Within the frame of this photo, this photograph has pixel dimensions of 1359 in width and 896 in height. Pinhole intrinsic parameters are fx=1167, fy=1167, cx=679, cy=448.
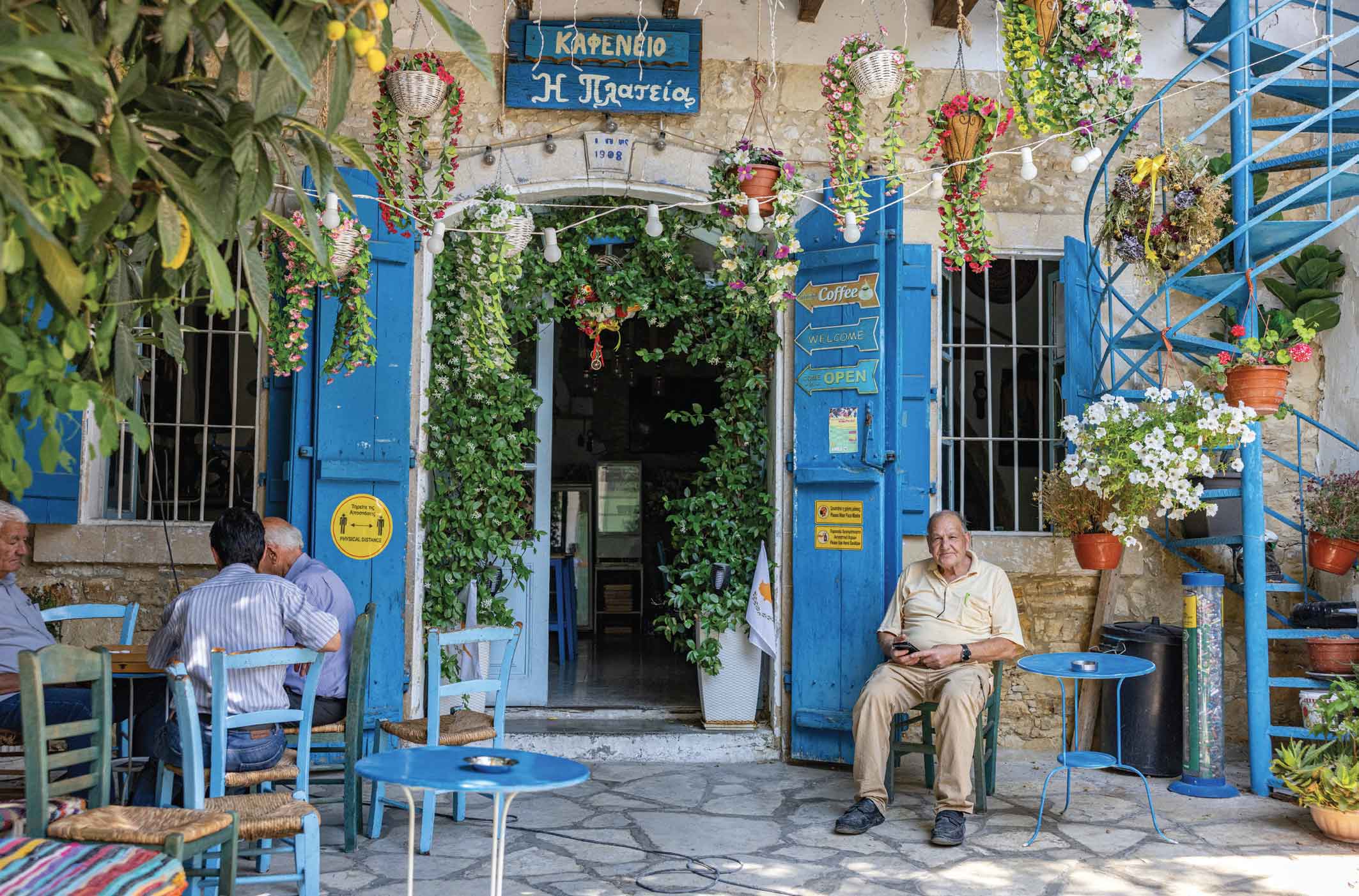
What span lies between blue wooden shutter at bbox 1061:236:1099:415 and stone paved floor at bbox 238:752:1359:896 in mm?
1945

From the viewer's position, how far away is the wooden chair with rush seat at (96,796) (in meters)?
2.74

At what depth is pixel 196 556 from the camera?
19.1 feet

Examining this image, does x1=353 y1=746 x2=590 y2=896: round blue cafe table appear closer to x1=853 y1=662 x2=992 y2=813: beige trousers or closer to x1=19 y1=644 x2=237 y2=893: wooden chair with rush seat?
x1=19 y1=644 x2=237 y2=893: wooden chair with rush seat

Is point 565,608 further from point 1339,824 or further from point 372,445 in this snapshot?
point 1339,824

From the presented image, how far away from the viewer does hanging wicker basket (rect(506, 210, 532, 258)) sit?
5641 millimetres

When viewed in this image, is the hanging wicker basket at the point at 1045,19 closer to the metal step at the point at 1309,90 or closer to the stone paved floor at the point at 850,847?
the metal step at the point at 1309,90

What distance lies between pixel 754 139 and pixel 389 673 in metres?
3.28

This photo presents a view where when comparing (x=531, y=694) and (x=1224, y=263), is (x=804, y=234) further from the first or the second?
(x=531, y=694)

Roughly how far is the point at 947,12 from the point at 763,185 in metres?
1.54

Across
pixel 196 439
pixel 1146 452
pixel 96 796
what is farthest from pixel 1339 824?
pixel 196 439

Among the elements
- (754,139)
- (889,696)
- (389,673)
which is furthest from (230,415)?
(889,696)

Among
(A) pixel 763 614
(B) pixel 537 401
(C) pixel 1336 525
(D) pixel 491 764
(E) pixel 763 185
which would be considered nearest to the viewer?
(D) pixel 491 764

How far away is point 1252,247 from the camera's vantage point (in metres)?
5.38

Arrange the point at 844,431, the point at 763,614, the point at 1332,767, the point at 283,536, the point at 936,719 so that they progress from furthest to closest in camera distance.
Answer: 1. the point at 763,614
2. the point at 844,431
3. the point at 936,719
4. the point at 283,536
5. the point at 1332,767
